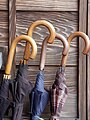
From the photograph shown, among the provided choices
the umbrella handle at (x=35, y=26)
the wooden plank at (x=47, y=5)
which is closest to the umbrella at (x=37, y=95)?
the umbrella handle at (x=35, y=26)

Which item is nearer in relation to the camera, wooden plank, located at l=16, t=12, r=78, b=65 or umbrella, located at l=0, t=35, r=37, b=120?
umbrella, located at l=0, t=35, r=37, b=120

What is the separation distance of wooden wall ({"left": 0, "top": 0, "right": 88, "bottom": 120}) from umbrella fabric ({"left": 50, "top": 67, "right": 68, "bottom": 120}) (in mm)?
70

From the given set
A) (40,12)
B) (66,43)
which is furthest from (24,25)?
(66,43)

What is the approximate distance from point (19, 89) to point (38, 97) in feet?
0.22

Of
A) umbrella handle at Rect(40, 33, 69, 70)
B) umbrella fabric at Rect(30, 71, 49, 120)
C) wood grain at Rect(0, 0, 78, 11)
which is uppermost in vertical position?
wood grain at Rect(0, 0, 78, 11)

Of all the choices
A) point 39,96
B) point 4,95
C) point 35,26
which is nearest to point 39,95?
point 39,96

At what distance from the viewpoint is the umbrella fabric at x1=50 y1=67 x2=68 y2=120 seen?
1039 millimetres

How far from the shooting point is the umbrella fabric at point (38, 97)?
1.03 meters

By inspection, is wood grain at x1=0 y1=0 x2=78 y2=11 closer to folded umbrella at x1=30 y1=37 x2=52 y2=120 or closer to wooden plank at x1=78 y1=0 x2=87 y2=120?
wooden plank at x1=78 y1=0 x2=87 y2=120

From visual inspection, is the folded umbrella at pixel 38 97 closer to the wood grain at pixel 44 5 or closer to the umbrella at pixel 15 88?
the umbrella at pixel 15 88

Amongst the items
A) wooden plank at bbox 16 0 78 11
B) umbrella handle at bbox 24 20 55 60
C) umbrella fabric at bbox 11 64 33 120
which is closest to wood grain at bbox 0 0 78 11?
wooden plank at bbox 16 0 78 11

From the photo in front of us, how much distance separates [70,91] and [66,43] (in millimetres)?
190

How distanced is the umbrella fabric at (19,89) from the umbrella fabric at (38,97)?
0.09ft

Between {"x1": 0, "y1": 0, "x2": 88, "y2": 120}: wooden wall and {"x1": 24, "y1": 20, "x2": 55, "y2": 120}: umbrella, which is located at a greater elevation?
{"x1": 0, "y1": 0, "x2": 88, "y2": 120}: wooden wall
